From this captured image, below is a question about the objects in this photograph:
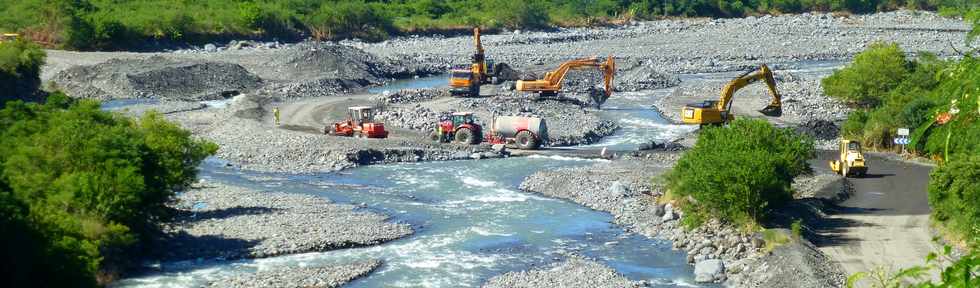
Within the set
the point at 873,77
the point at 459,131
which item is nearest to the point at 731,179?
the point at 459,131

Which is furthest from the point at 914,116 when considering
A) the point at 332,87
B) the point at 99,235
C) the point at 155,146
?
the point at 332,87

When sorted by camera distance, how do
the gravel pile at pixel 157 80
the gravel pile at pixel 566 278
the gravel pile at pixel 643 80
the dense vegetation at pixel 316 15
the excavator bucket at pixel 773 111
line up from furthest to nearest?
1. the dense vegetation at pixel 316 15
2. the gravel pile at pixel 643 80
3. the gravel pile at pixel 157 80
4. the excavator bucket at pixel 773 111
5. the gravel pile at pixel 566 278

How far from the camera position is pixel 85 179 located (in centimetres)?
2608

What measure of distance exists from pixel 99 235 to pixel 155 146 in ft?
19.6

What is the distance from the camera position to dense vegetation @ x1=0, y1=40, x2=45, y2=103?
178ft

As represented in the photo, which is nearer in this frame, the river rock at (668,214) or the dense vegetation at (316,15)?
the river rock at (668,214)

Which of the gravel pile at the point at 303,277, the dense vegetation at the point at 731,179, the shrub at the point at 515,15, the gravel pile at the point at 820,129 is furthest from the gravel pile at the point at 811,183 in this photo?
the shrub at the point at 515,15

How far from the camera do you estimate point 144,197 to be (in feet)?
91.4

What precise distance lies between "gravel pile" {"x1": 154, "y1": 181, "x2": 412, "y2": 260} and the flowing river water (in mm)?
524

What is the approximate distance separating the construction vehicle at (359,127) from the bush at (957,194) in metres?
23.4

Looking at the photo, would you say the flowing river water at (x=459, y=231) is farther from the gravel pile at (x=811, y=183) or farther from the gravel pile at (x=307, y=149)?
the gravel pile at (x=811, y=183)

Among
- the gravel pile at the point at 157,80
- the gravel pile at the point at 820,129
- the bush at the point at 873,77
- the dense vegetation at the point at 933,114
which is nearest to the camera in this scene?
the dense vegetation at the point at 933,114

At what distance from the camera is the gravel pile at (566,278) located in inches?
1005

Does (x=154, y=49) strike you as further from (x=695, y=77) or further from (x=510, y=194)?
(x=510, y=194)
